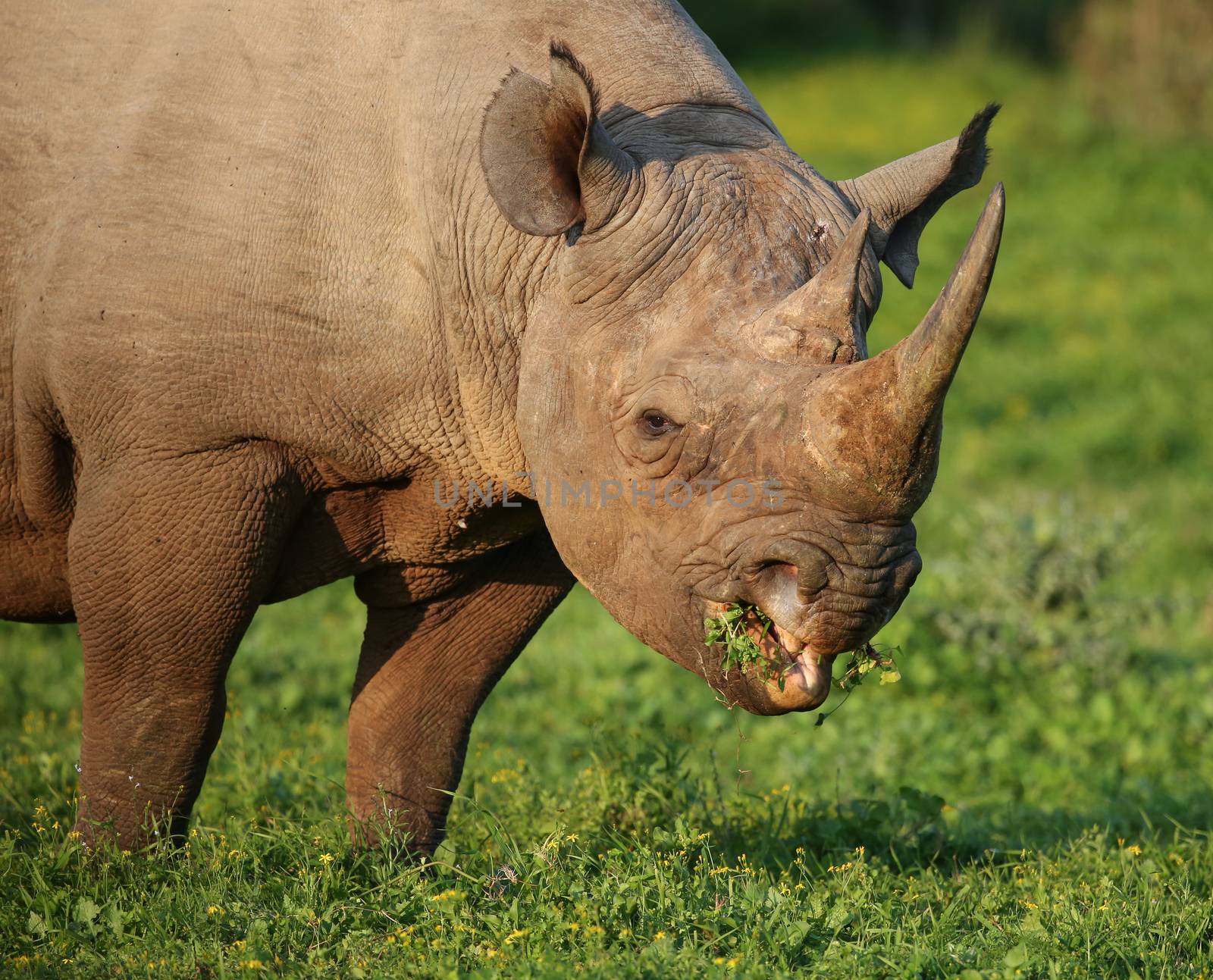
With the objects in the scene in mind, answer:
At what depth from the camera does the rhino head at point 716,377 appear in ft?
10.7

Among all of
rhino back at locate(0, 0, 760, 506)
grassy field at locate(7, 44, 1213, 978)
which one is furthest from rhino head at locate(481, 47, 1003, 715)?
grassy field at locate(7, 44, 1213, 978)

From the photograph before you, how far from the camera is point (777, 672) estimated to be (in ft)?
11.2

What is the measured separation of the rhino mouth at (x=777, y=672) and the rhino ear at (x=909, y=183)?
110 cm

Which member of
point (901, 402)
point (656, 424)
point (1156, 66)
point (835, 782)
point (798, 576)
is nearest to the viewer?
point (901, 402)

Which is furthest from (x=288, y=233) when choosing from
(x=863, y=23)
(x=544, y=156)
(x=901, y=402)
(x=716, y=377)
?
(x=863, y=23)

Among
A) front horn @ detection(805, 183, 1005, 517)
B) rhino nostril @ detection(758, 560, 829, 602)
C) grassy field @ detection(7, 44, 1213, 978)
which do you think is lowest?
grassy field @ detection(7, 44, 1213, 978)

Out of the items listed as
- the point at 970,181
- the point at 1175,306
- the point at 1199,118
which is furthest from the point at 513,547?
the point at 1199,118

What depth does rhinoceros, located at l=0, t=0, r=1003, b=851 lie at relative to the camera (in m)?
3.46

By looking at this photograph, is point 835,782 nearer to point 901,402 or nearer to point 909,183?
point 909,183

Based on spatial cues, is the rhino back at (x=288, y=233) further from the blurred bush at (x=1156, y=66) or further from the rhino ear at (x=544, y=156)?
the blurred bush at (x=1156, y=66)

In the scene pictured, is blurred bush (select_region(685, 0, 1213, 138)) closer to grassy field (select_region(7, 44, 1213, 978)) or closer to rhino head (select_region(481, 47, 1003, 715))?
grassy field (select_region(7, 44, 1213, 978))

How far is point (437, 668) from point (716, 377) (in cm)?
157

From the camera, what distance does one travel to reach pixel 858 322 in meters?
3.48

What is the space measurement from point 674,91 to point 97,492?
1.76 metres
